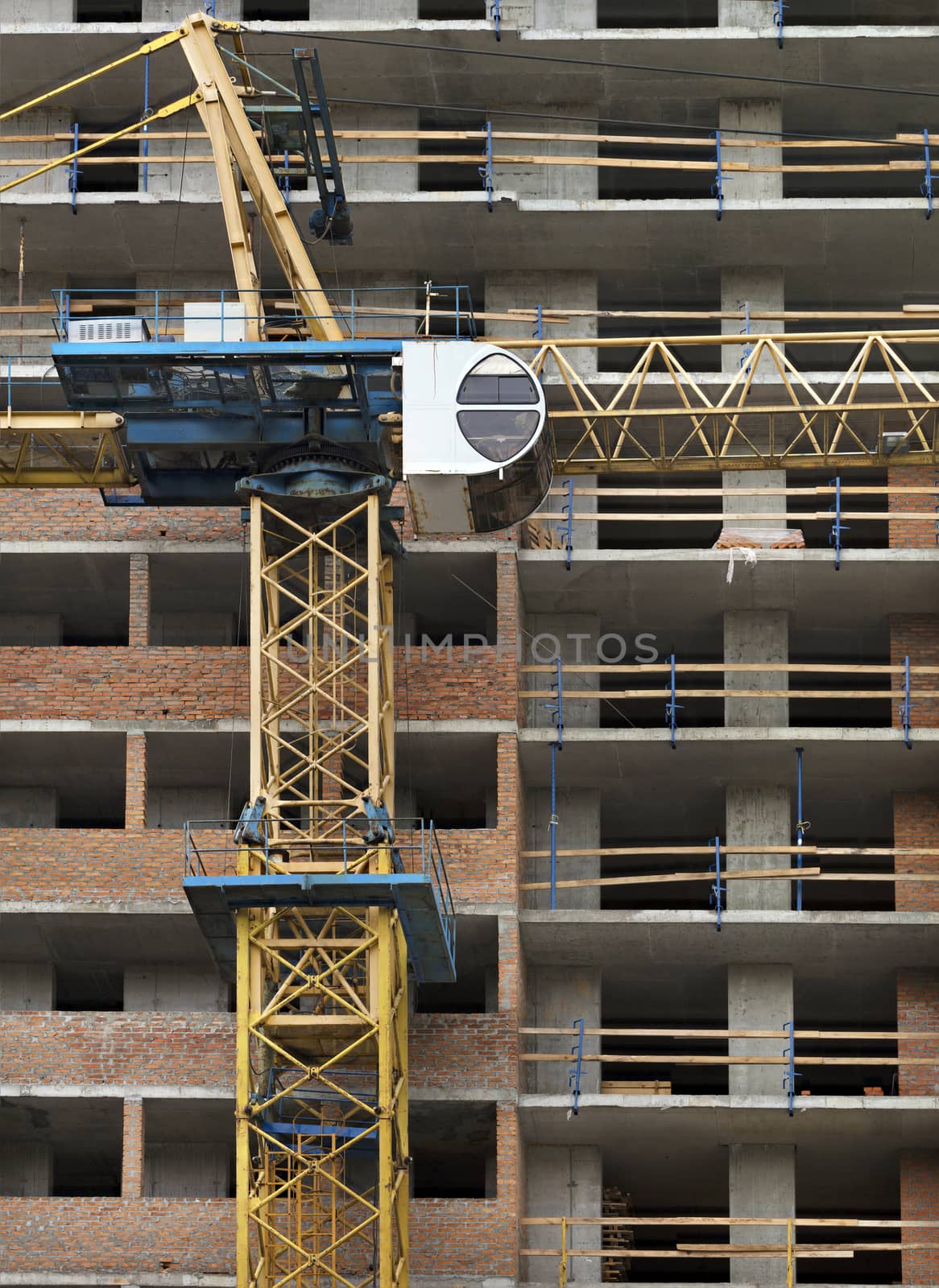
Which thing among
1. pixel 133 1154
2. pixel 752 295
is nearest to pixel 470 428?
pixel 752 295

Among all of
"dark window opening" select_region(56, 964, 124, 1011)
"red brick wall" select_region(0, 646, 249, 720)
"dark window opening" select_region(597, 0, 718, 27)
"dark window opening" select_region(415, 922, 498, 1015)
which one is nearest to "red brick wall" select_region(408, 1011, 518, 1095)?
"dark window opening" select_region(415, 922, 498, 1015)

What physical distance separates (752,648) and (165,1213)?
1201 centimetres

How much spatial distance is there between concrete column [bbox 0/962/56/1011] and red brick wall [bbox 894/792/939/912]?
1235 centimetres

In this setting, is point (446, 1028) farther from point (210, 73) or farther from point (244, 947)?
point (210, 73)

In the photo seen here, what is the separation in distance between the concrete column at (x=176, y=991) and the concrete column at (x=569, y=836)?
Answer: 4820mm

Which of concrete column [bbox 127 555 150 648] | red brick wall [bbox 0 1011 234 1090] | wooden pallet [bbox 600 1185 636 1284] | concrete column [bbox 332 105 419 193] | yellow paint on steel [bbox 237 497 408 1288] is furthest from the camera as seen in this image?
concrete column [bbox 332 105 419 193]

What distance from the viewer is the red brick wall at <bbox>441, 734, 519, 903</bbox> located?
119 ft

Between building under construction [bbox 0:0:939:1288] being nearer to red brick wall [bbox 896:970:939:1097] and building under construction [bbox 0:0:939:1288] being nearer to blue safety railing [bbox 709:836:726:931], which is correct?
red brick wall [bbox 896:970:939:1097]

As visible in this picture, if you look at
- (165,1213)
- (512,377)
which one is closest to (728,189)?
(512,377)

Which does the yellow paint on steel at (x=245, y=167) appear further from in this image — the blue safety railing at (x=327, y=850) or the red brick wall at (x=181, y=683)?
the blue safety railing at (x=327, y=850)

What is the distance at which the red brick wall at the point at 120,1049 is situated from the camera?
35750mm

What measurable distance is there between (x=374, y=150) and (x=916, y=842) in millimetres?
13534

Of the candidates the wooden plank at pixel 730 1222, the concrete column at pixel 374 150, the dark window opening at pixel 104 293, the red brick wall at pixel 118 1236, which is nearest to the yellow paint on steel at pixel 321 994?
the red brick wall at pixel 118 1236

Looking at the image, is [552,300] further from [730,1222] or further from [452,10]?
[730,1222]
